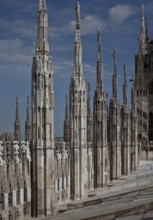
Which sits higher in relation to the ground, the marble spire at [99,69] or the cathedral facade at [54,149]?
the marble spire at [99,69]

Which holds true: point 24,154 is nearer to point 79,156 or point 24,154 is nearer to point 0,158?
point 0,158

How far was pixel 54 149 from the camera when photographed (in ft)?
64.4

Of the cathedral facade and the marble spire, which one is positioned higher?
the marble spire

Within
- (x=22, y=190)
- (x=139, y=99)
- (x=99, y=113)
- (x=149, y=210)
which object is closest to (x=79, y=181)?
(x=22, y=190)

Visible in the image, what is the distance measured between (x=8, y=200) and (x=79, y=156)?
6.59 m

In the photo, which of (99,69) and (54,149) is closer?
(54,149)

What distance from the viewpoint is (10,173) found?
17.7m

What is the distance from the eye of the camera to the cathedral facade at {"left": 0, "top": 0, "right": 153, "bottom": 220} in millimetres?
17016

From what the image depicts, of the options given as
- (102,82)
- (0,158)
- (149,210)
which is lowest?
(149,210)

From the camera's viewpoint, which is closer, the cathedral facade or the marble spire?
the cathedral facade

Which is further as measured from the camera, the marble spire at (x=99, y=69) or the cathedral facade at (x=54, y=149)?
the marble spire at (x=99, y=69)

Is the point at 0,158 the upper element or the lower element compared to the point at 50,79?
lower

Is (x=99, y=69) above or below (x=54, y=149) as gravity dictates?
above

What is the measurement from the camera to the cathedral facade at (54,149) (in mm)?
17016
